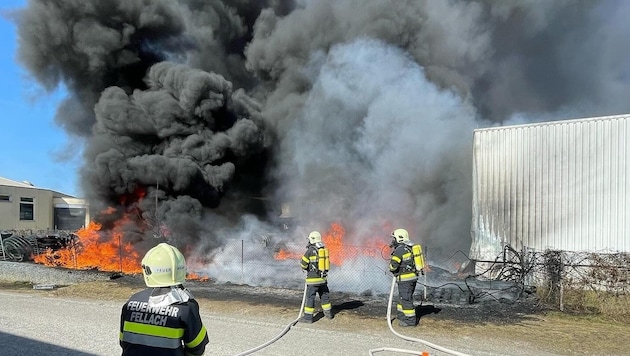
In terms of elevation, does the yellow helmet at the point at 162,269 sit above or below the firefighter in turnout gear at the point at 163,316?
Result: above

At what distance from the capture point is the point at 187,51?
23.6 m

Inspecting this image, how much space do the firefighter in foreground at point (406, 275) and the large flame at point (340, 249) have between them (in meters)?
4.60

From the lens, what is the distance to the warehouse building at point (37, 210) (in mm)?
34281

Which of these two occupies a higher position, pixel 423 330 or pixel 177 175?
→ pixel 177 175

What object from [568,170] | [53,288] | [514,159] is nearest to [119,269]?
[53,288]

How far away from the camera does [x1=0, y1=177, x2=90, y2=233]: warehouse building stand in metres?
34.3

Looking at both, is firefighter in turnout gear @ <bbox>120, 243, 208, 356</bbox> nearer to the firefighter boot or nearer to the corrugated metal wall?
the firefighter boot

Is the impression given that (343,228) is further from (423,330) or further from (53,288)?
(423,330)

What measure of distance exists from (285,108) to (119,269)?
1115cm

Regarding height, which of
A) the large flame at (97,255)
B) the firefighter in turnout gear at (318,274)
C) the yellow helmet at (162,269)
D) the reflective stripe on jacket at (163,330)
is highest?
the yellow helmet at (162,269)

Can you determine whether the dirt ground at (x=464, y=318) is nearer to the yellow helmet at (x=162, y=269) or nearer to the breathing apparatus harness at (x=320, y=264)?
the breathing apparatus harness at (x=320, y=264)

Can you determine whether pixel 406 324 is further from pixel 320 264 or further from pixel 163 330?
pixel 163 330

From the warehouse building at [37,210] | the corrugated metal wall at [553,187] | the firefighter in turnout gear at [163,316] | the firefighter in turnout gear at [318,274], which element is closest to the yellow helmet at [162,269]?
the firefighter in turnout gear at [163,316]

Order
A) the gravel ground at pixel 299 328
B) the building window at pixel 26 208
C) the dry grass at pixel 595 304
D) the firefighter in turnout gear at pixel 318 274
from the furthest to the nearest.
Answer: the building window at pixel 26 208 < the dry grass at pixel 595 304 < the firefighter in turnout gear at pixel 318 274 < the gravel ground at pixel 299 328
